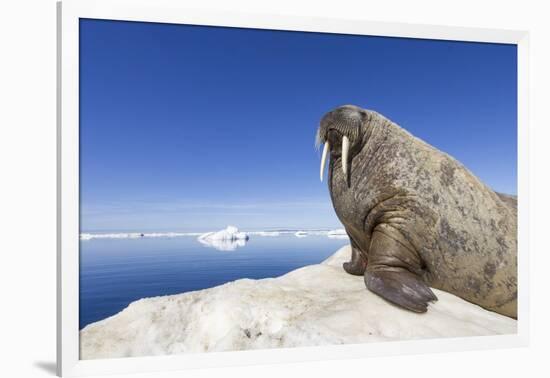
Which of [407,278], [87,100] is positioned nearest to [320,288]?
[407,278]

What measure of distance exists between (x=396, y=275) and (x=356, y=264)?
0.73 metres

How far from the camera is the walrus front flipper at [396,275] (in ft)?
15.0

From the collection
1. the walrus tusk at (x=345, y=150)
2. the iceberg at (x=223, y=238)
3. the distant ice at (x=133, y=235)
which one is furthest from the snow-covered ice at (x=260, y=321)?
the walrus tusk at (x=345, y=150)

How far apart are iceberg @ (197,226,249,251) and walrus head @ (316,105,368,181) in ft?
3.58

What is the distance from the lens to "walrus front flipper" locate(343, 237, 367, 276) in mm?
5379

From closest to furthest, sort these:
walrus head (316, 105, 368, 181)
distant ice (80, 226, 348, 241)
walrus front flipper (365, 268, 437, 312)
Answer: distant ice (80, 226, 348, 241) → walrus front flipper (365, 268, 437, 312) → walrus head (316, 105, 368, 181)

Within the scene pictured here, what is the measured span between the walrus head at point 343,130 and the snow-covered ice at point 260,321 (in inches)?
51.5

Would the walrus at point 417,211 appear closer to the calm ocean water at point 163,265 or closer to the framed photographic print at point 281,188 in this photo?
the framed photographic print at point 281,188

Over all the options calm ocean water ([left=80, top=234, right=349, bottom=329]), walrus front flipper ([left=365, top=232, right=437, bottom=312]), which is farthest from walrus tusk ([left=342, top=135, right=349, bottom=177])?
calm ocean water ([left=80, top=234, right=349, bottom=329])

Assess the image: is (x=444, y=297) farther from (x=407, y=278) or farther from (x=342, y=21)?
(x=342, y=21)

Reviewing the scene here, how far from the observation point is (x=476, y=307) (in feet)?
17.0

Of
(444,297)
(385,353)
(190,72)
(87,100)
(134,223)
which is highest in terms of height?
(190,72)

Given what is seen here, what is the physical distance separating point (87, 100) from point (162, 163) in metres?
0.85

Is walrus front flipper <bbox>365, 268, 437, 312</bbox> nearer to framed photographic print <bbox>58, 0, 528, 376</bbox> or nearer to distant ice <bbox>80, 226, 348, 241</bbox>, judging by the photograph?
framed photographic print <bbox>58, 0, 528, 376</bbox>
